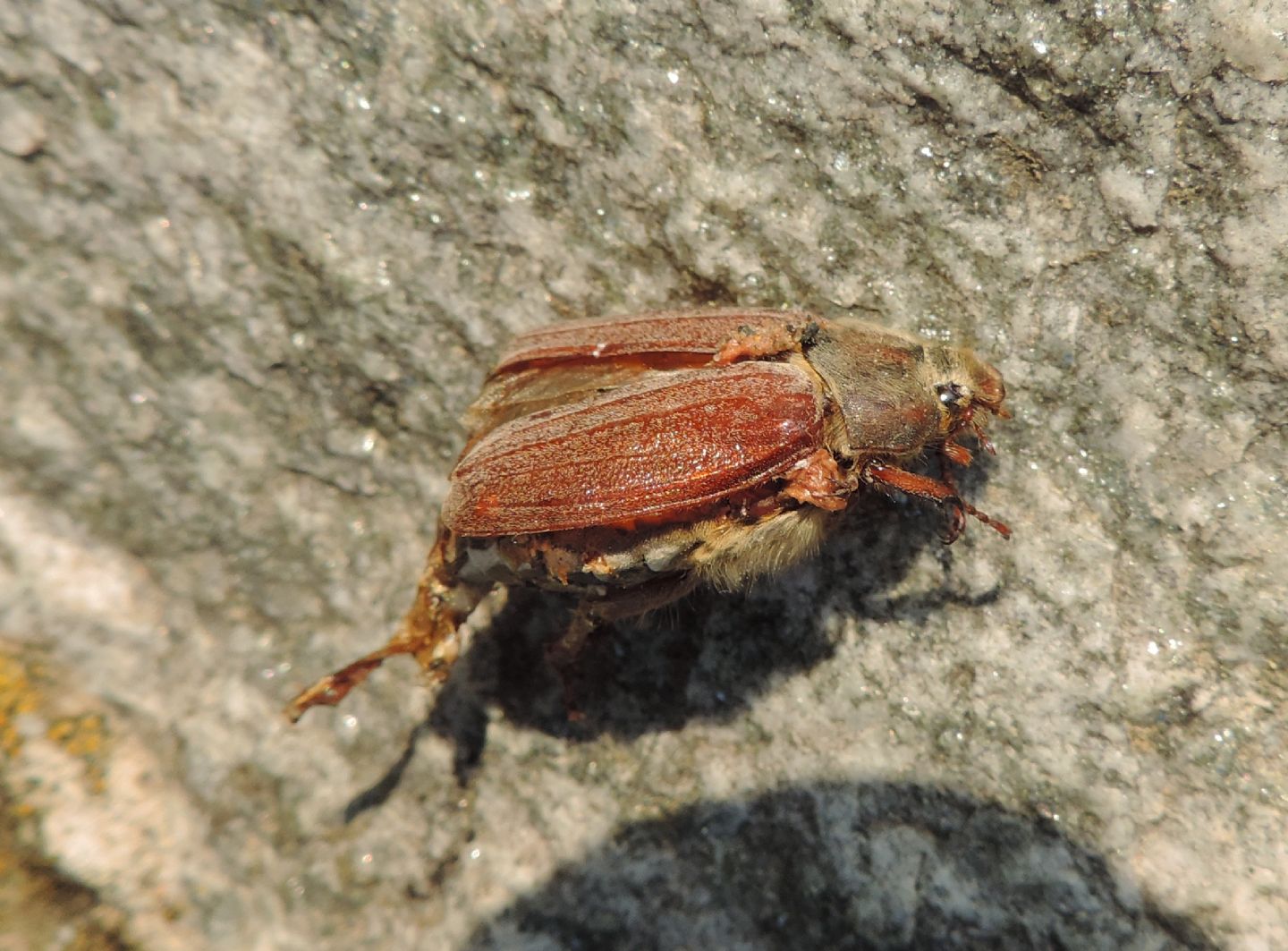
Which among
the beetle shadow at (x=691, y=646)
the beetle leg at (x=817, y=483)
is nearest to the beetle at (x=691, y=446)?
the beetle leg at (x=817, y=483)

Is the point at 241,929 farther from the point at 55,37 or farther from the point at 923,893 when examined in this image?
the point at 55,37

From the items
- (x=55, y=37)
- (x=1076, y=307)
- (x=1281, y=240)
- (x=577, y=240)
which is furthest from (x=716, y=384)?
(x=55, y=37)

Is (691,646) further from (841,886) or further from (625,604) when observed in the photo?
(841,886)

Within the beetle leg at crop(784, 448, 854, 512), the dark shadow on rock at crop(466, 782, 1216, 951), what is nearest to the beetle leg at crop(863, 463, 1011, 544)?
the beetle leg at crop(784, 448, 854, 512)

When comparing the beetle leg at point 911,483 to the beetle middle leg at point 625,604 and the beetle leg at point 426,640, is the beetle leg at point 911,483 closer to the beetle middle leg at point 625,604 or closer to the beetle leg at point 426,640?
the beetle middle leg at point 625,604

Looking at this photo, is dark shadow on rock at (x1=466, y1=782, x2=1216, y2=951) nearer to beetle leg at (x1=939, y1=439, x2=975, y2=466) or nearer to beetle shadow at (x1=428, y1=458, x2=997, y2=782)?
beetle shadow at (x1=428, y1=458, x2=997, y2=782)
